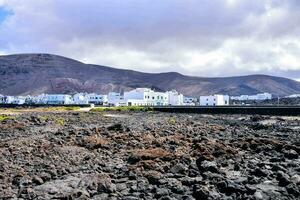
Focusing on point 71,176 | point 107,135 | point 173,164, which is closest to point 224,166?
point 173,164

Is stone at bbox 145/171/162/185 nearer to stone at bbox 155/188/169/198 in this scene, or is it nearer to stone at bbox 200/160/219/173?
stone at bbox 155/188/169/198

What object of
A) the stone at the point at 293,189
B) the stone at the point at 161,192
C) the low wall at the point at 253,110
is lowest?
the stone at the point at 161,192

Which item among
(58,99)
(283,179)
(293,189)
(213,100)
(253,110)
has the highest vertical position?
(58,99)

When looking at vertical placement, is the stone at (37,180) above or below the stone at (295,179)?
below

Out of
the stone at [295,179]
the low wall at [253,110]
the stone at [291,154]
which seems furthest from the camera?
the low wall at [253,110]

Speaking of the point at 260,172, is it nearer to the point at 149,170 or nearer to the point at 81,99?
the point at 149,170

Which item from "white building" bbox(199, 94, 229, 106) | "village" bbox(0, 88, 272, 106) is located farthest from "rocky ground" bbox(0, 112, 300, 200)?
"white building" bbox(199, 94, 229, 106)

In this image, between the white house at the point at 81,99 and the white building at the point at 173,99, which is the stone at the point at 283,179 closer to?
the white building at the point at 173,99

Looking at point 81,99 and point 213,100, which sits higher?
point 81,99

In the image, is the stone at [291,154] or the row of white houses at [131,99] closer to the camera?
the stone at [291,154]

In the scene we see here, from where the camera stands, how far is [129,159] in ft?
55.9

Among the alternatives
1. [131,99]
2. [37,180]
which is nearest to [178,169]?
[37,180]

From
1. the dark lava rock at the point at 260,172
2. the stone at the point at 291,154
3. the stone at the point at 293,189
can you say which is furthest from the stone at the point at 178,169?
the stone at the point at 291,154

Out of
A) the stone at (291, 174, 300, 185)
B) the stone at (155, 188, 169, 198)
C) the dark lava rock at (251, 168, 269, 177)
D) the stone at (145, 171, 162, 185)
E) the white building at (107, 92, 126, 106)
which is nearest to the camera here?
the stone at (155, 188, 169, 198)
